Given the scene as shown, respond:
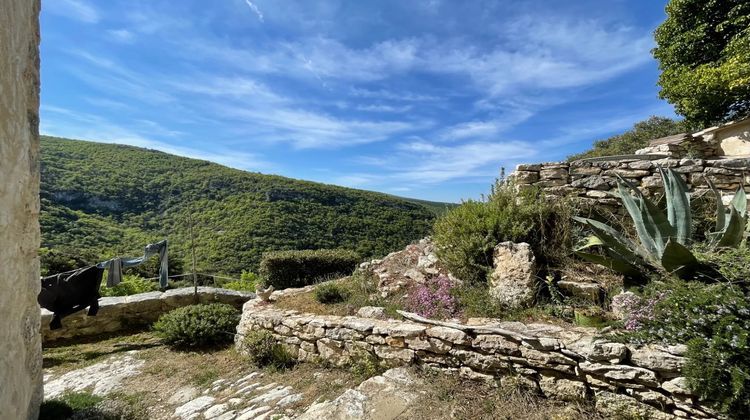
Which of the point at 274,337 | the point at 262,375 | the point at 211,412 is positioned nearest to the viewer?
the point at 211,412

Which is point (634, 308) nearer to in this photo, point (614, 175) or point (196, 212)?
point (614, 175)

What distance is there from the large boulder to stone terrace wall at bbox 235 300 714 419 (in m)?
0.51

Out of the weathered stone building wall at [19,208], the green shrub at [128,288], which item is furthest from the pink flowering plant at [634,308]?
the green shrub at [128,288]

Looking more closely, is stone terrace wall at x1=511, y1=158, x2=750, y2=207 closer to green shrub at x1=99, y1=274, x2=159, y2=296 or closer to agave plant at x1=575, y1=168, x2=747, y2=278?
agave plant at x1=575, y1=168, x2=747, y2=278

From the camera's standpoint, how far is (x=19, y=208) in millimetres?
2031

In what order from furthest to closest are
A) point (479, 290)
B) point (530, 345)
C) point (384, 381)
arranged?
point (479, 290), point (384, 381), point (530, 345)

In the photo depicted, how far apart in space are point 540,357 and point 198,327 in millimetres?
5181

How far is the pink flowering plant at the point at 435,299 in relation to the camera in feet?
12.0

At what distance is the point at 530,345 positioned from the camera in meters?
2.68

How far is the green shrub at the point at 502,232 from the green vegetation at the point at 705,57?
7.65 m

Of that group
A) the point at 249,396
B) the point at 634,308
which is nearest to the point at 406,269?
the point at 249,396

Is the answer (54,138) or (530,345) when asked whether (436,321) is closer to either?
(530,345)

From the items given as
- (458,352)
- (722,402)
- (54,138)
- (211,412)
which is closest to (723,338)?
(722,402)

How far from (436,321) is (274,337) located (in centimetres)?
245
